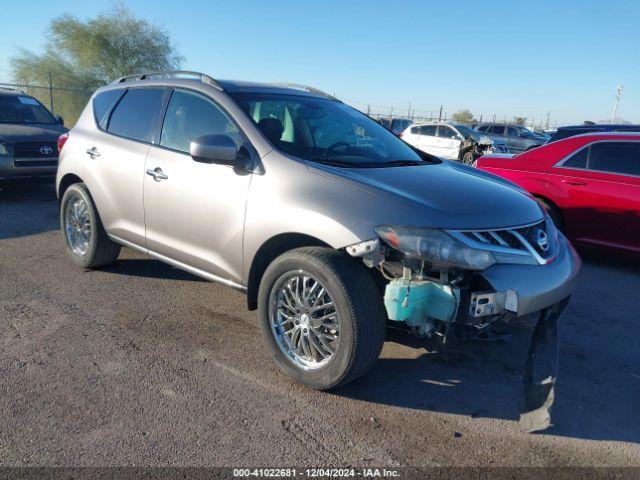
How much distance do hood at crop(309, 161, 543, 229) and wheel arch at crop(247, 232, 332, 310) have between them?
16.3 inches

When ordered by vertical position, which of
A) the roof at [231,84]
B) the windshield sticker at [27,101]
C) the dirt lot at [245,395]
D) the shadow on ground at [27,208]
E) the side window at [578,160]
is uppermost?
the roof at [231,84]

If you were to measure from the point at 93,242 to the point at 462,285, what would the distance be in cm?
356

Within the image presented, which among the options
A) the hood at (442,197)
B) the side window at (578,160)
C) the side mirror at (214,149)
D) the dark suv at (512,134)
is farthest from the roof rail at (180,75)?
the dark suv at (512,134)

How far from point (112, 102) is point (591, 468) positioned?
15.5 ft

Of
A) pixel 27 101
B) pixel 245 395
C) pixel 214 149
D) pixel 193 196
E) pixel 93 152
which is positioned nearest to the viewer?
pixel 245 395

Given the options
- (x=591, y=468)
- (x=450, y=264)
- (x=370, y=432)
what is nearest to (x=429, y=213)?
(x=450, y=264)

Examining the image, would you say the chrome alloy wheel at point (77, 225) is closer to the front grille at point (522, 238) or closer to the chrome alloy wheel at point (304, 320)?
the chrome alloy wheel at point (304, 320)

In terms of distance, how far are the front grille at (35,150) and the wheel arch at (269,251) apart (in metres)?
6.71

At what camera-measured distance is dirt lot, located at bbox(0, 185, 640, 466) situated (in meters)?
2.63

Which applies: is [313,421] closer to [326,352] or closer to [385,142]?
[326,352]

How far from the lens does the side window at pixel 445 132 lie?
60.6 ft

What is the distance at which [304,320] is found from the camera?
3178 mm

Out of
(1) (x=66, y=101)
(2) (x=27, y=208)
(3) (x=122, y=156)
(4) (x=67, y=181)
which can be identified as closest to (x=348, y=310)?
(3) (x=122, y=156)

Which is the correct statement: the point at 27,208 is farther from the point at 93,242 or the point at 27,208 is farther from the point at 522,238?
the point at 522,238
